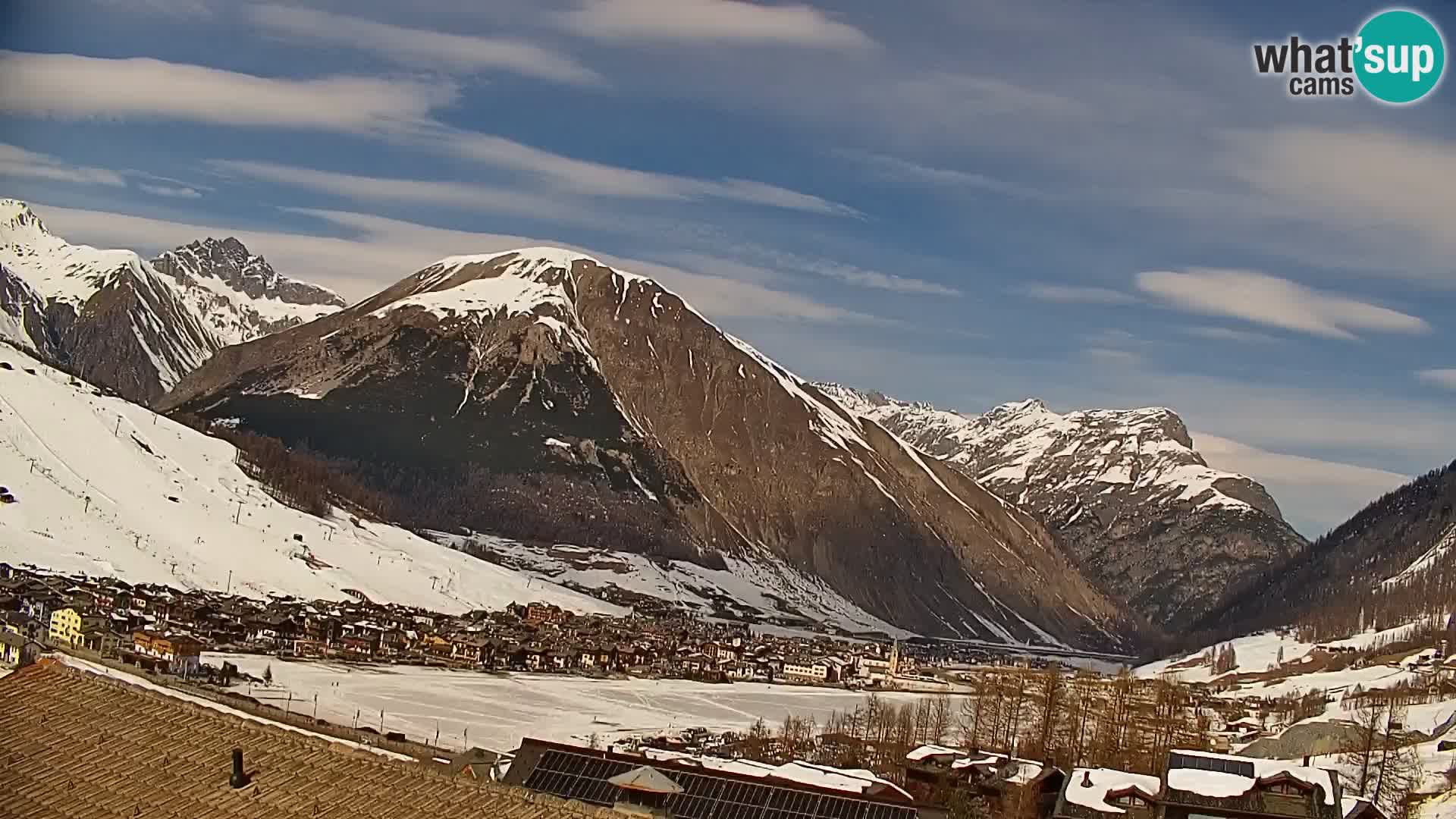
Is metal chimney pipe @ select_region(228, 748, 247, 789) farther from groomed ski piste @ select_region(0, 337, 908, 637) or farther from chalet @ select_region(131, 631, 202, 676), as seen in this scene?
groomed ski piste @ select_region(0, 337, 908, 637)

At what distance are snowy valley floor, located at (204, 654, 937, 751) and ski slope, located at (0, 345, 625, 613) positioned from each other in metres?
29.4

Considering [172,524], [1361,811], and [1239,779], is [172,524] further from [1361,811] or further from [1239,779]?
[1361,811]

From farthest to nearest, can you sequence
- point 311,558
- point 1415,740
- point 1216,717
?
point 311,558, point 1216,717, point 1415,740

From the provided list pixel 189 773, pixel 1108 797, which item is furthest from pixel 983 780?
pixel 189 773

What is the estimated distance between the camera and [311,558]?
435ft

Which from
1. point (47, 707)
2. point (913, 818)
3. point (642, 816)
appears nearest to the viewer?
point (642, 816)

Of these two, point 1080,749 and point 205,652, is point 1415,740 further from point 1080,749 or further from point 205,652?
point 205,652

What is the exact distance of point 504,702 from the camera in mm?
82250

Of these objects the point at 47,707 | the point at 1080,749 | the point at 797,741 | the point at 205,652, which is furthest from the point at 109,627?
the point at 47,707

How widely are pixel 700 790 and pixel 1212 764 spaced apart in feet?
44.8

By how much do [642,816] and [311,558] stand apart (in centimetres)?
12629

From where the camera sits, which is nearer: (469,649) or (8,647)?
(8,647)

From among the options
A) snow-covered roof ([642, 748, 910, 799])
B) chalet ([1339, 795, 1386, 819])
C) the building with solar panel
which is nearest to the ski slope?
snow-covered roof ([642, 748, 910, 799])

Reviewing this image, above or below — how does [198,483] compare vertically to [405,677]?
above
